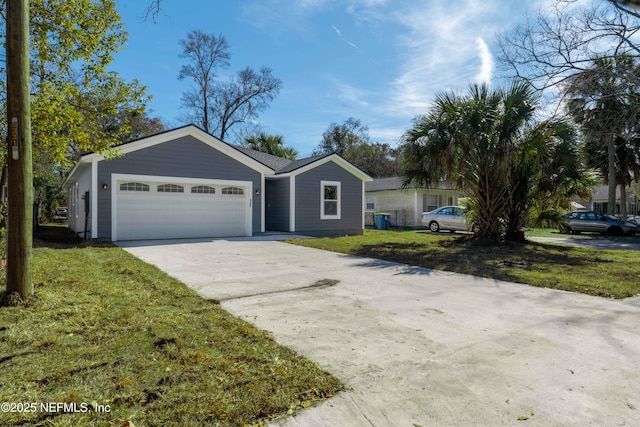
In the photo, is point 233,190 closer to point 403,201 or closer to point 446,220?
point 446,220

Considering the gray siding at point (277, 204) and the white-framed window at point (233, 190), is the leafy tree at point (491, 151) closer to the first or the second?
the gray siding at point (277, 204)

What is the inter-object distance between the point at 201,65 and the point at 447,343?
3172cm

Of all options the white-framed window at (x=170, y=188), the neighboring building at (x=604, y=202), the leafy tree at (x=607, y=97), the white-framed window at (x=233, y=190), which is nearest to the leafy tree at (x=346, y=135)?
the neighboring building at (x=604, y=202)

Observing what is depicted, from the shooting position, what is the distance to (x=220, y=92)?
31.3m

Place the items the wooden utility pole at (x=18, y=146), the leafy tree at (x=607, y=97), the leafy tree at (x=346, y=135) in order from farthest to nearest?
the leafy tree at (x=346, y=135)
the leafy tree at (x=607, y=97)
the wooden utility pole at (x=18, y=146)

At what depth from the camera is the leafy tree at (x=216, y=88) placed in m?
29.8

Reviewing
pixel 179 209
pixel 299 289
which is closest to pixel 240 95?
pixel 179 209

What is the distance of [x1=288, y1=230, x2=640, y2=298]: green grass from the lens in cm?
638

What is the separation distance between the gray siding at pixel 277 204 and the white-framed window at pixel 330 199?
5.43ft

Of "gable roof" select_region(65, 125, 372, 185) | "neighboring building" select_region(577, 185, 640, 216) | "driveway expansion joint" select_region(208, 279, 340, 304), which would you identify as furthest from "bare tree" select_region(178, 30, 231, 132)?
"neighboring building" select_region(577, 185, 640, 216)

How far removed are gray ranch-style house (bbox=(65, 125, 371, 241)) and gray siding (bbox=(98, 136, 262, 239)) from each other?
3 centimetres

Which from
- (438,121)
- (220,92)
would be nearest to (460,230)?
(438,121)

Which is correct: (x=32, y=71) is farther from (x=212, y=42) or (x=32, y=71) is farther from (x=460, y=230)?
(x=212, y=42)

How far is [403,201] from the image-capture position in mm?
24891
